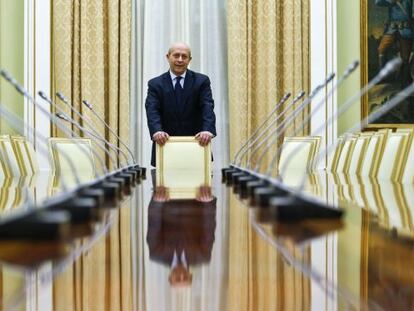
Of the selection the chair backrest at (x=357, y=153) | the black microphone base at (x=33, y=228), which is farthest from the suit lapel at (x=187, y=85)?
the black microphone base at (x=33, y=228)

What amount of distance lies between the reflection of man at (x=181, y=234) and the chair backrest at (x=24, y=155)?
13.0ft

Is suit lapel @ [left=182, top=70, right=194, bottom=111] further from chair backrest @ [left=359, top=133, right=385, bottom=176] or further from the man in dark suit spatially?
chair backrest @ [left=359, top=133, right=385, bottom=176]

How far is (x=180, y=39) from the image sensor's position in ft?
27.3

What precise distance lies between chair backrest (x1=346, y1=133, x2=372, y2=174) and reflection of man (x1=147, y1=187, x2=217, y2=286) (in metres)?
3.60

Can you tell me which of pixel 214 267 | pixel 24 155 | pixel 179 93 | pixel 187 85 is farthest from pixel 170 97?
pixel 214 267

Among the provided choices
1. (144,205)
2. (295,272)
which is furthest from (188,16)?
(295,272)

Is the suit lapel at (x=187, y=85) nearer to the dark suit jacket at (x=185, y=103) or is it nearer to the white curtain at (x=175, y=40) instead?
the dark suit jacket at (x=185, y=103)

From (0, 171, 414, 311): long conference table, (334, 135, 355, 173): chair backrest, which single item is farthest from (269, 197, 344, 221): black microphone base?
(334, 135, 355, 173): chair backrest

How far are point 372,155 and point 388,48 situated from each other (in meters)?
3.23

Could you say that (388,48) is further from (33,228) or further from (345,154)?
(33,228)

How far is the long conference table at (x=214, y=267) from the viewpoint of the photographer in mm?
834

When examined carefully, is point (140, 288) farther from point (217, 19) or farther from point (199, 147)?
point (217, 19)

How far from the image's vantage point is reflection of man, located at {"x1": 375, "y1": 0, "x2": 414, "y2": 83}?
830cm

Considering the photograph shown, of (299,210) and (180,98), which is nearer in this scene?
(299,210)
